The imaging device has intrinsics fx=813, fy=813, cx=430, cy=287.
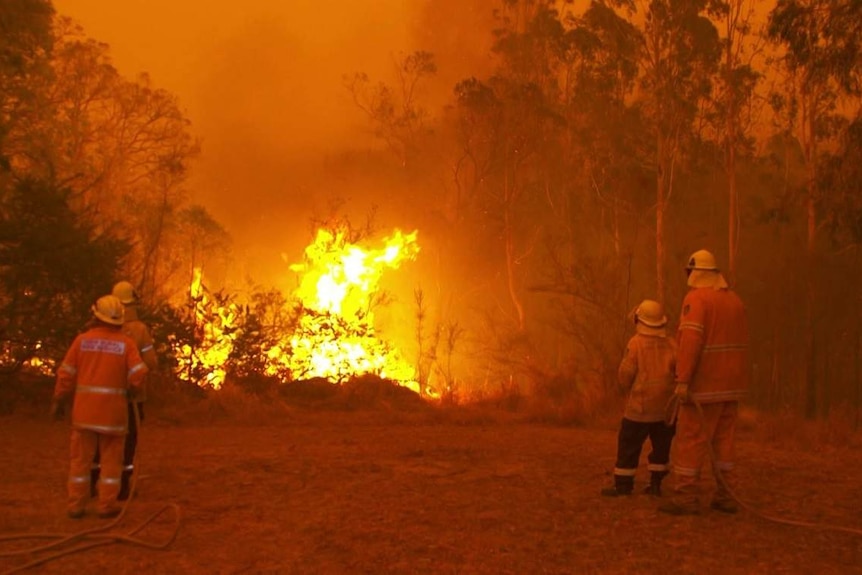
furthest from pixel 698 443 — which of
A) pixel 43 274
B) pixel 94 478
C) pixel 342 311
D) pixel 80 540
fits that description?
pixel 342 311

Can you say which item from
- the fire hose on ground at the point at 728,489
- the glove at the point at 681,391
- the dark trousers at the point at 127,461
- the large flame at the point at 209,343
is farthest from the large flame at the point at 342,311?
the glove at the point at 681,391

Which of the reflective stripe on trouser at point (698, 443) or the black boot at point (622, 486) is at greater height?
the reflective stripe on trouser at point (698, 443)

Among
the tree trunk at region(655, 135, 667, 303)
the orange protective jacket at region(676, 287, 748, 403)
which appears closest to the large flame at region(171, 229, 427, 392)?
the orange protective jacket at region(676, 287, 748, 403)

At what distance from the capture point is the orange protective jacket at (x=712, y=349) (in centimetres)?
604

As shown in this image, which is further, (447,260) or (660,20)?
(447,260)

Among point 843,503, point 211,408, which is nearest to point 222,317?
point 211,408

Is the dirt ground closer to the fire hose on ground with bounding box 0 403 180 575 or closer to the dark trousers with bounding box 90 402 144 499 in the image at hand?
the fire hose on ground with bounding box 0 403 180 575

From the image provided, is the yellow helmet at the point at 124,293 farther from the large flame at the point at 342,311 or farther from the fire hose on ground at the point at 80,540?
the large flame at the point at 342,311

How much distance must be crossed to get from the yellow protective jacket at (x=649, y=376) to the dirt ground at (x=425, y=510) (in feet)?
2.37

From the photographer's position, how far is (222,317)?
14172mm

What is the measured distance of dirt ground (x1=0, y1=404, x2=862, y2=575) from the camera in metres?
5.01

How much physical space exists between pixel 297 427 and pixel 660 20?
20808 millimetres

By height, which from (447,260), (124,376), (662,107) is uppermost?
(662,107)

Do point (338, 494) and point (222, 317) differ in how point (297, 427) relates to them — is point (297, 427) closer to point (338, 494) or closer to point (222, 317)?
point (222, 317)
